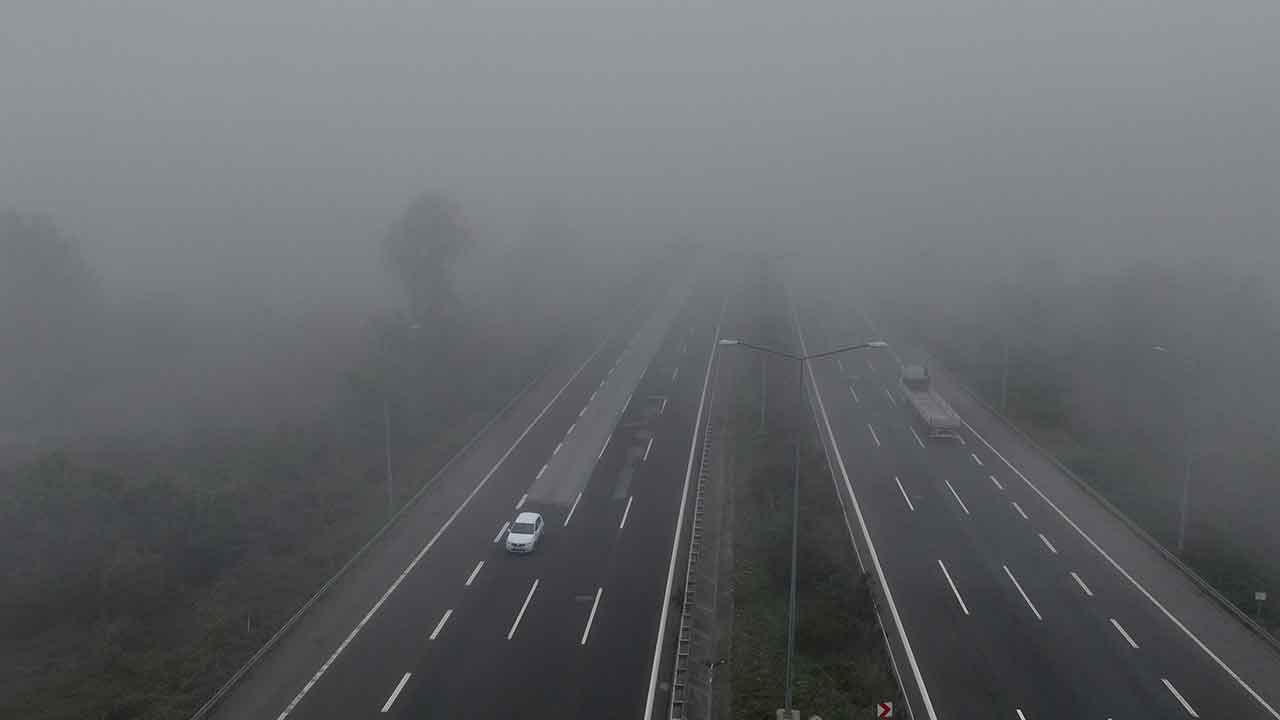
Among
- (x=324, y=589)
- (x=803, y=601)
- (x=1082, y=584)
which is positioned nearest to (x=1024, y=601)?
(x=1082, y=584)

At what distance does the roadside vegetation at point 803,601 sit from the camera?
21.5 metres

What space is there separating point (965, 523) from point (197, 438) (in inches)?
1590

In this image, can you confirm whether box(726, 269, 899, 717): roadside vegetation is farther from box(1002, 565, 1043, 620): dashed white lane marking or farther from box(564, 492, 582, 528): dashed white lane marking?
box(564, 492, 582, 528): dashed white lane marking

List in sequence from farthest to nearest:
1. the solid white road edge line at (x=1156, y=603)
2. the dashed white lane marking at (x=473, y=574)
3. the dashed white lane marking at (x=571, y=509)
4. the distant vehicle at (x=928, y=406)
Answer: the distant vehicle at (x=928, y=406)
the dashed white lane marking at (x=571, y=509)
the dashed white lane marking at (x=473, y=574)
the solid white road edge line at (x=1156, y=603)

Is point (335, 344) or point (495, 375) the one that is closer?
point (495, 375)

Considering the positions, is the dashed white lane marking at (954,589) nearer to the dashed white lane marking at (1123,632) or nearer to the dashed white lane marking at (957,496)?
the dashed white lane marking at (1123,632)

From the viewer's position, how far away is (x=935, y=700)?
21531 millimetres

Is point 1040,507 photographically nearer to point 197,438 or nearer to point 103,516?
point 103,516

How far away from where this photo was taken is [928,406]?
158 ft

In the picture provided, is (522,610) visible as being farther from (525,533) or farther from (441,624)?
(525,533)

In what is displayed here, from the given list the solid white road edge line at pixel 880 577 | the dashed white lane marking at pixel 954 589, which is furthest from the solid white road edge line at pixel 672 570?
the dashed white lane marking at pixel 954 589

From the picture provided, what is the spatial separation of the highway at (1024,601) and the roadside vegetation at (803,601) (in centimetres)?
109

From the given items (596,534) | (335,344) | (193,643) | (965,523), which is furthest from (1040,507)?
(335,344)

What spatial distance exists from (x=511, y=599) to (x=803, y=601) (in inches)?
413
